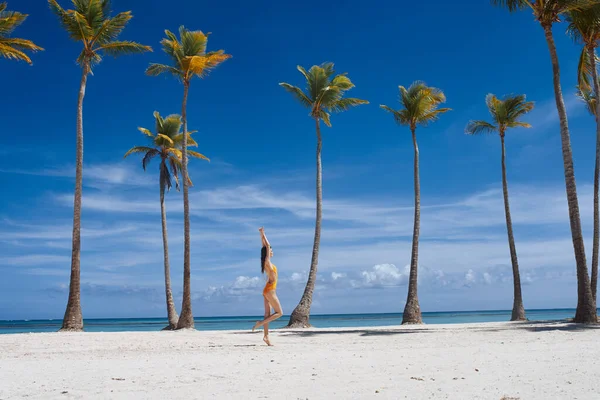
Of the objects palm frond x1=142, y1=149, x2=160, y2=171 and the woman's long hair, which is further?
palm frond x1=142, y1=149, x2=160, y2=171

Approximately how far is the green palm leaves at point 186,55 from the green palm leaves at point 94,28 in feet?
6.41

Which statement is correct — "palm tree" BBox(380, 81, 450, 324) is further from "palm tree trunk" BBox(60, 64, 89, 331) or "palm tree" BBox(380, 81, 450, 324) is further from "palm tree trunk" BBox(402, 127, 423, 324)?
"palm tree trunk" BBox(60, 64, 89, 331)

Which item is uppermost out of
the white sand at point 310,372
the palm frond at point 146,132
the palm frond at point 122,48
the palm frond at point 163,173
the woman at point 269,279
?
the palm frond at point 122,48

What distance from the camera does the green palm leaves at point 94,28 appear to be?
21.7 meters

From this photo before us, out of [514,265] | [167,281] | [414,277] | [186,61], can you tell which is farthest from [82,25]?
[514,265]

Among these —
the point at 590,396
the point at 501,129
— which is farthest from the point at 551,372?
the point at 501,129

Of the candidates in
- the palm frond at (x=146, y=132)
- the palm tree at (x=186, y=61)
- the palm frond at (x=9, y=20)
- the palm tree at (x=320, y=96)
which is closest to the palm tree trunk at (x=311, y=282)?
the palm tree at (x=320, y=96)

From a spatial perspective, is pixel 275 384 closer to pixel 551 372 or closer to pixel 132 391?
pixel 132 391

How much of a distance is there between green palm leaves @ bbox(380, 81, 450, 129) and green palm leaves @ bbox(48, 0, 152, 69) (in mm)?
12910

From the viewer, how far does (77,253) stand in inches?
798

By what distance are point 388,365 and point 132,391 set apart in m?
3.81

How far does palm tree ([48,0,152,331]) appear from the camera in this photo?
67.4 feet

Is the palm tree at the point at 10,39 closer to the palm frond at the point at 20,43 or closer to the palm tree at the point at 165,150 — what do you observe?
Result: the palm frond at the point at 20,43

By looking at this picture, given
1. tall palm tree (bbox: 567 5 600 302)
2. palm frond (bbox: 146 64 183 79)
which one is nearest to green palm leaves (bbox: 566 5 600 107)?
tall palm tree (bbox: 567 5 600 302)
